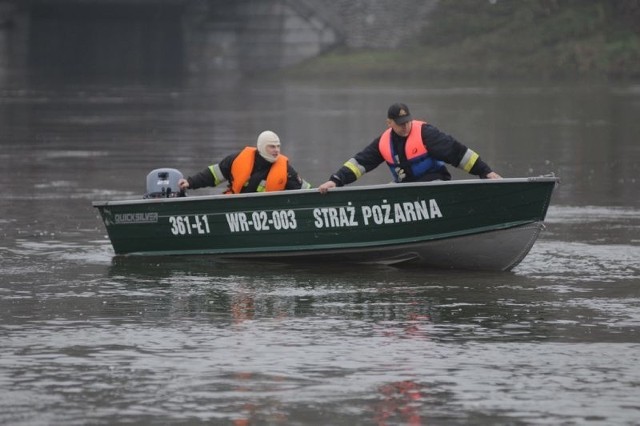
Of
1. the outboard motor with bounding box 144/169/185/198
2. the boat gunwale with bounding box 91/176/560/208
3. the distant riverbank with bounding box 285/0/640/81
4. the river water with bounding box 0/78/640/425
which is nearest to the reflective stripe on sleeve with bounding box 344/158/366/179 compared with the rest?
the boat gunwale with bounding box 91/176/560/208

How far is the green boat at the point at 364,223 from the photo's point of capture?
14680mm

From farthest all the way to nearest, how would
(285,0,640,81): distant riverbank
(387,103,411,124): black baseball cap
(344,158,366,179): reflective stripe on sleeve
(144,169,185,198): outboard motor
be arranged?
(285,0,640,81): distant riverbank < (144,169,185,198): outboard motor < (344,158,366,179): reflective stripe on sleeve < (387,103,411,124): black baseball cap

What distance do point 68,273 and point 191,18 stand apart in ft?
219

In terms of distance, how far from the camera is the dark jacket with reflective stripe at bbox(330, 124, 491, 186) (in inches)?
592

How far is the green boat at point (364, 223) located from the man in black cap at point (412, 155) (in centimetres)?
35

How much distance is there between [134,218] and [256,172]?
1.28m

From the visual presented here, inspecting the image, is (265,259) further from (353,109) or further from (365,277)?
(353,109)

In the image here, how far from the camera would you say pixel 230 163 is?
1591cm

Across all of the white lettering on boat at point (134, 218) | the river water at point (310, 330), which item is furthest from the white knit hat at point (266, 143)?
the white lettering on boat at point (134, 218)

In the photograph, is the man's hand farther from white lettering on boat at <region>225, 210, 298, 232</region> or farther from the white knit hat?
the white knit hat

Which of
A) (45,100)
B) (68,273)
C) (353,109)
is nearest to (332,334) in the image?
(68,273)

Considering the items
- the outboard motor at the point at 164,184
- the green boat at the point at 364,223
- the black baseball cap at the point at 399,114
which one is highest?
the black baseball cap at the point at 399,114

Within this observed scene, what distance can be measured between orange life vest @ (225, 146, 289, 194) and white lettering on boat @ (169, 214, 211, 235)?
498 millimetres

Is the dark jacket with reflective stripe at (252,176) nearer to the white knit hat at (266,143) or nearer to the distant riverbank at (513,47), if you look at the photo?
the white knit hat at (266,143)
